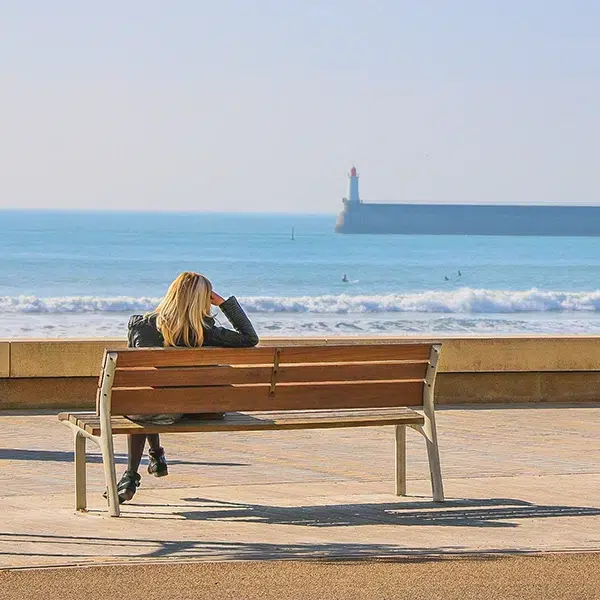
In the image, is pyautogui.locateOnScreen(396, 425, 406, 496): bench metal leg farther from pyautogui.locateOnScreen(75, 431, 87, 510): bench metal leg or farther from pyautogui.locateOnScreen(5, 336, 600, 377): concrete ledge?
pyautogui.locateOnScreen(5, 336, 600, 377): concrete ledge

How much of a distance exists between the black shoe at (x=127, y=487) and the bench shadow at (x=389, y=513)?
203 mm

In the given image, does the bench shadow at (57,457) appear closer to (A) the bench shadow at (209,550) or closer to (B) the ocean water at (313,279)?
(A) the bench shadow at (209,550)

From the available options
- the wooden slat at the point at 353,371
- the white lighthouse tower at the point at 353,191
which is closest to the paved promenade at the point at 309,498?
the wooden slat at the point at 353,371

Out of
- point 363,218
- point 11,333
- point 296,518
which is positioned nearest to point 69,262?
point 11,333

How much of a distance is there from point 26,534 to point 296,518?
48.3 inches

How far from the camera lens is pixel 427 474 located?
8.10 meters

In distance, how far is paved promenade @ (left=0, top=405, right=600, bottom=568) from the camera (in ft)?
19.6

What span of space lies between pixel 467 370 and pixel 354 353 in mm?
4411

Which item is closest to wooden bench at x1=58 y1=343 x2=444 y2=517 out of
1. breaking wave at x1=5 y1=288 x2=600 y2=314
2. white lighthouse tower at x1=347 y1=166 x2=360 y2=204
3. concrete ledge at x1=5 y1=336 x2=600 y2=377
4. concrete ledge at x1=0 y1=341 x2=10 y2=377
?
concrete ledge at x1=5 y1=336 x2=600 y2=377

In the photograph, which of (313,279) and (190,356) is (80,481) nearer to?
(190,356)

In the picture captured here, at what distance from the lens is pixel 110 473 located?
6.60 meters

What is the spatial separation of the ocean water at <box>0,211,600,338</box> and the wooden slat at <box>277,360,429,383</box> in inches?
914

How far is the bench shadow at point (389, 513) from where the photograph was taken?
6.55 meters

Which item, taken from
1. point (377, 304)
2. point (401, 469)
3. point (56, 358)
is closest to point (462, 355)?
point (56, 358)
